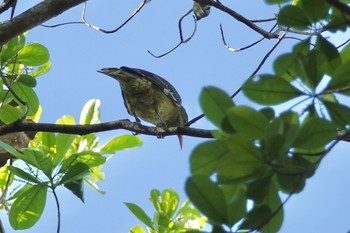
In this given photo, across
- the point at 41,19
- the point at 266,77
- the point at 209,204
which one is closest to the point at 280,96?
the point at 266,77

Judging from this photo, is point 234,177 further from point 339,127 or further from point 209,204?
point 339,127

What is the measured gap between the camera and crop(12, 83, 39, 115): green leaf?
3.17m

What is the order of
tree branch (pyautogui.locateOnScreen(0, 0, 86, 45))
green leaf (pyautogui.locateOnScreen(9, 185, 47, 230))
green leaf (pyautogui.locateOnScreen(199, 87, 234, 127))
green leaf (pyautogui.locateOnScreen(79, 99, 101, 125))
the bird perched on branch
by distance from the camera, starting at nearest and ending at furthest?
green leaf (pyautogui.locateOnScreen(199, 87, 234, 127)) → tree branch (pyautogui.locateOnScreen(0, 0, 86, 45)) → green leaf (pyautogui.locateOnScreen(9, 185, 47, 230)) → green leaf (pyautogui.locateOnScreen(79, 99, 101, 125)) → the bird perched on branch

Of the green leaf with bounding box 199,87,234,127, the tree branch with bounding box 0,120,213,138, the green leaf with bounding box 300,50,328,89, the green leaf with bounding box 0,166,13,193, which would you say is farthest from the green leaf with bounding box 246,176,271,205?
the green leaf with bounding box 0,166,13,193

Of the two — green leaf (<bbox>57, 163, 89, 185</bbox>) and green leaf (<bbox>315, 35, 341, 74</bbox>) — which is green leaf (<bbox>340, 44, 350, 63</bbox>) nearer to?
green leaf (<bbox>315, 35, 341, 74</bbox>)

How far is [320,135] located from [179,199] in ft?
7.35

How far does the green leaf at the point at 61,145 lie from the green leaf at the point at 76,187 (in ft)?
0.59

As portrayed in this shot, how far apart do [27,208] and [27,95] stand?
1.79ft

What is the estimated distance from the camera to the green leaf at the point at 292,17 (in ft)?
5.07

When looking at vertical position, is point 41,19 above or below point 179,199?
above

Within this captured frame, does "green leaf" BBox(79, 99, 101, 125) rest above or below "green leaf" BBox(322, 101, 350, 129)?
above

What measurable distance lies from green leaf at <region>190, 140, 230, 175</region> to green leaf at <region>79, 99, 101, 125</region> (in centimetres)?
221

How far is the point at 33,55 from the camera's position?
127 inches

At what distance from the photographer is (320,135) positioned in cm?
138
